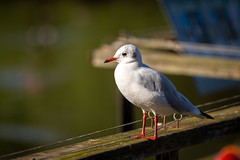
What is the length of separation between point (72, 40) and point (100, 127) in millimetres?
9488

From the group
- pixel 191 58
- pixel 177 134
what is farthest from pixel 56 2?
pixel 177 134

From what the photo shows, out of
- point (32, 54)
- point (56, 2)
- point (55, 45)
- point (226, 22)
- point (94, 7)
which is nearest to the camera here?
point (226, 22)

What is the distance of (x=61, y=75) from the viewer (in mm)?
14711

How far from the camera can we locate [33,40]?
20.2 metres

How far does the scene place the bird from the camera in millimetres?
3477

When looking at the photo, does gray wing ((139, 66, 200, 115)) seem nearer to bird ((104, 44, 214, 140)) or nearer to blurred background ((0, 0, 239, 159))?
bird ((104, 44, 214, 140))

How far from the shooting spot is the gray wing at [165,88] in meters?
3.52

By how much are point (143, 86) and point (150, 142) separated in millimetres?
384

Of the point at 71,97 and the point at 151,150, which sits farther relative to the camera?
the point at 71,97

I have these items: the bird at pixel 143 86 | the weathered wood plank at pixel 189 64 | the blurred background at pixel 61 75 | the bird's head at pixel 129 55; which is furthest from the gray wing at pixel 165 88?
the blurred background at pixel 61 75

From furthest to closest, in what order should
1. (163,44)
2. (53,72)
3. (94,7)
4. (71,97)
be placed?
(94,7) → (53,72) → (71,97) → (163,44)

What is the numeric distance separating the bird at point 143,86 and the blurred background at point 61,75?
145 inches

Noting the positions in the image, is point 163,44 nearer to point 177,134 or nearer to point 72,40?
point 177,134

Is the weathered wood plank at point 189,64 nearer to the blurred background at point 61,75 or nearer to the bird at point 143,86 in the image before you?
the blurred background at point 61,75
